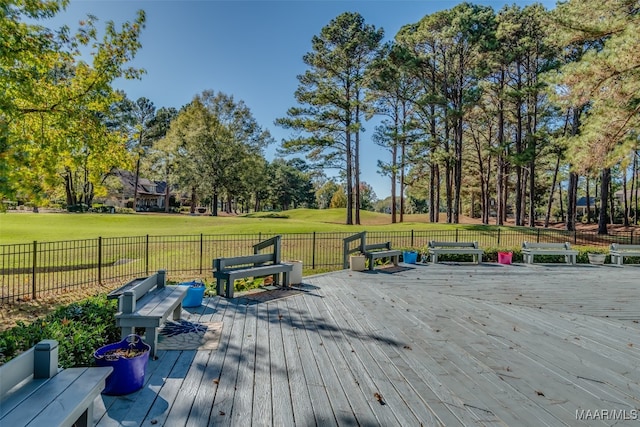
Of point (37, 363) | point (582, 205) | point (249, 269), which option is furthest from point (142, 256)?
point (582, 205)

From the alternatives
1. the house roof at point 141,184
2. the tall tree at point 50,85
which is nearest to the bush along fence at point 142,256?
the tall tree at point 50,85

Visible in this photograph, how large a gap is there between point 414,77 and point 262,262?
20.6 meters

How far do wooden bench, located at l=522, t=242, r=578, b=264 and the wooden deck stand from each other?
15.9 ft

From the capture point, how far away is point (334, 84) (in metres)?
23.9

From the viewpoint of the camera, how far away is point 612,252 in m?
11.5

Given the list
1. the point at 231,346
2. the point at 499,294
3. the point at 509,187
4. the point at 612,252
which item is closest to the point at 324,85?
the point at 612,252

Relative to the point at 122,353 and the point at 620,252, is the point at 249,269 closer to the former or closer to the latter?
the point at 122,353

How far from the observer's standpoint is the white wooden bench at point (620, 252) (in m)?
11.2

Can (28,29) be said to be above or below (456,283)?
above

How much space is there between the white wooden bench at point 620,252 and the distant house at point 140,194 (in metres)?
46.3

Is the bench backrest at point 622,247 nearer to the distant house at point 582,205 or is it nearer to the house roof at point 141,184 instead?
the distant house at point 582,205

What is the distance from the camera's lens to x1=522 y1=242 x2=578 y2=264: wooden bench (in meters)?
11.1

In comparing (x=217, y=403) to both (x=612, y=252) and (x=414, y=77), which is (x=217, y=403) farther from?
(x=414, y=77)

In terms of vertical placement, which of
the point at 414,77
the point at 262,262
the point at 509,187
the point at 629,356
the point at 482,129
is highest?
the point at 414,77
